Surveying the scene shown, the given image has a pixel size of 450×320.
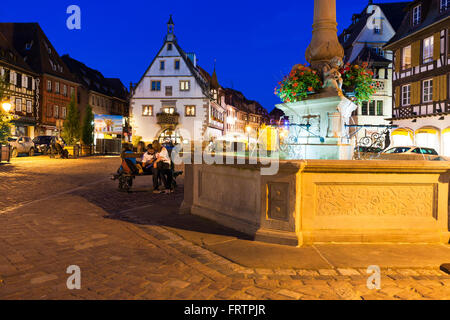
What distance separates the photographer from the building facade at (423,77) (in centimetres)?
2569

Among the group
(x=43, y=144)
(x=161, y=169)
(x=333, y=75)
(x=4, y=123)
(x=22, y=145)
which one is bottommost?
(x=161, y=169)

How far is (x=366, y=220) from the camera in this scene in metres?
5.39

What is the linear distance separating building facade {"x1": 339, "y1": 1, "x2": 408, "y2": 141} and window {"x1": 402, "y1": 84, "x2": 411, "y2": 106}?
8042 mm

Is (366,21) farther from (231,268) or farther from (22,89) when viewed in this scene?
(231,268)

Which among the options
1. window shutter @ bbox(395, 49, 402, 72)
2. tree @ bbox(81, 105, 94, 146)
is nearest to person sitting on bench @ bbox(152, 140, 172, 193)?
tree @ bbox(81, 105, 94, 146)

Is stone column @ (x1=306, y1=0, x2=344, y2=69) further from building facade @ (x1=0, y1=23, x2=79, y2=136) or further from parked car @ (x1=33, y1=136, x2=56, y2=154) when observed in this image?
building facade @ (x1=0, y1=23, x2=79, y2=136)

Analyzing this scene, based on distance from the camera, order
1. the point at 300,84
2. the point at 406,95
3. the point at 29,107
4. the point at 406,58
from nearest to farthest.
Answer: the point at 300,84, the point at 406,95, the point at 406,58, the point at 29,107

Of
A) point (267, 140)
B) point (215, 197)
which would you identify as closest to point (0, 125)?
point (267, 140)

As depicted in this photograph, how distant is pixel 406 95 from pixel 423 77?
2.45 m

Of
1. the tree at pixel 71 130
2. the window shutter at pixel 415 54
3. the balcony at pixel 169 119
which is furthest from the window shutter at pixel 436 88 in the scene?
the balcony at pixel 169 119

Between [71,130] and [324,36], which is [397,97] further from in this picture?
[324,36]

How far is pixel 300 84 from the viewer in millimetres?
7352

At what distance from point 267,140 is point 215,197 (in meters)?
3.61

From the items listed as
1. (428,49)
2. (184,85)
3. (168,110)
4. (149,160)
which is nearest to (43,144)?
(168,110)
